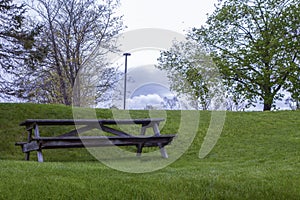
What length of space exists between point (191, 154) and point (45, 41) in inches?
572

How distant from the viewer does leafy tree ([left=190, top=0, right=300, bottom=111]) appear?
64.8 ft

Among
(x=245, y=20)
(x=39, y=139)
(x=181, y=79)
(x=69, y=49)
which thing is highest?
(x=245, y=20)

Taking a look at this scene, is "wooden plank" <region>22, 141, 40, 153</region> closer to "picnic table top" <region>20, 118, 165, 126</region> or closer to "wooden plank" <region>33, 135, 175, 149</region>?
"wooden plank" <region>33, 135, 175, 149</region>

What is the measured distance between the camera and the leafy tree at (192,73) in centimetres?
2083

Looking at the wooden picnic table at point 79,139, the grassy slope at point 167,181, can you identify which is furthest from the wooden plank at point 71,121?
the grassy slope at point 167,181

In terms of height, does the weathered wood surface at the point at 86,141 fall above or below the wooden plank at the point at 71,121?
below

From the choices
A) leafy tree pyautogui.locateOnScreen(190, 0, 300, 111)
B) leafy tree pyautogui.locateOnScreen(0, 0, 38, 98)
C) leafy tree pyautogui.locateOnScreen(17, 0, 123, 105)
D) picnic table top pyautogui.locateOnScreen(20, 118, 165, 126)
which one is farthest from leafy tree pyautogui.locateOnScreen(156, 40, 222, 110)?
picnic table top pyautogui.locateOnScreen(20, 118, 165, 126)

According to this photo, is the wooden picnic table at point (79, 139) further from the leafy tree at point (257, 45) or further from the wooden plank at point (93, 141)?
the leafy tree at point (257, 45)

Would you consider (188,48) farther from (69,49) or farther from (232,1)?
(69,49)

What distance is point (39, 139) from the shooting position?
7.00 metres

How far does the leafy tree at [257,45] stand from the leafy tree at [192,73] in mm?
588

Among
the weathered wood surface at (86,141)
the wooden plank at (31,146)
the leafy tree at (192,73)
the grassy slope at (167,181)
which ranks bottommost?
the grassy slope at (167,181)

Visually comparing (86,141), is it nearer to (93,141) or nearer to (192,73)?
(93,141)

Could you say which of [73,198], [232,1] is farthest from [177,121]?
[232,1]
